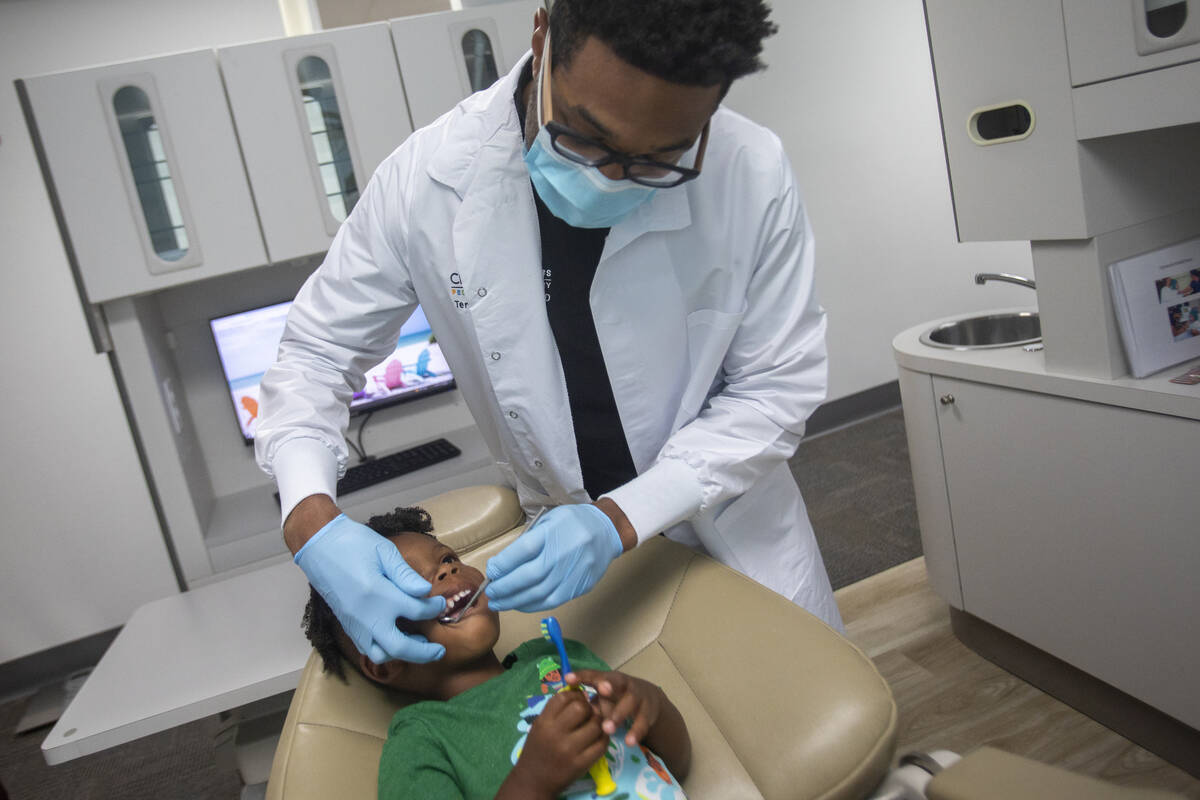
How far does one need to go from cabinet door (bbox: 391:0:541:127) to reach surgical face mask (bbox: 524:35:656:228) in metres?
1.39

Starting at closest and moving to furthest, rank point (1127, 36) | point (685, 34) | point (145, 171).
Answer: point (685, 34) → point (1127, 36) → point (145, 171)

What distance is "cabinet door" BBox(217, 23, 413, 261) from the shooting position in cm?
220

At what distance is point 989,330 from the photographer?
2275 millimetres

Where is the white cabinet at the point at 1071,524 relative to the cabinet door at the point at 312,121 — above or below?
below

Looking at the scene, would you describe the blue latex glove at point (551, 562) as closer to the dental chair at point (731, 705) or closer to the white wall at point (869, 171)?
the dental chair at point (731, 705)

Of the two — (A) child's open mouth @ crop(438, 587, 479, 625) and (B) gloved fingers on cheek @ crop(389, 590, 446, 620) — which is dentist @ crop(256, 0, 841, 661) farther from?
(A) child's open mouth @ crop(438, 587, 479, 625)

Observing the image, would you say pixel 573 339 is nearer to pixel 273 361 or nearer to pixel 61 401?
pixel 273 361

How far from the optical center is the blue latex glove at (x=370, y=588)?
100cm

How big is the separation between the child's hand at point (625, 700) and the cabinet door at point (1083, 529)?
1106 mm

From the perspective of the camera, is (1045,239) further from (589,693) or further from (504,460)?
(589,693)

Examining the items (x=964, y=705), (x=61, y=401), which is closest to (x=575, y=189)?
(x=964, y=705)

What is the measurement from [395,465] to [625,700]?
71.9 inches

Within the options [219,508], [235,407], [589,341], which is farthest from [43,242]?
[589,341]

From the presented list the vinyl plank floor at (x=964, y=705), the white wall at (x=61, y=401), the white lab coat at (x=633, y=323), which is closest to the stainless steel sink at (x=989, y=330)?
the vinyl plank floor at (x=964, y=705)
